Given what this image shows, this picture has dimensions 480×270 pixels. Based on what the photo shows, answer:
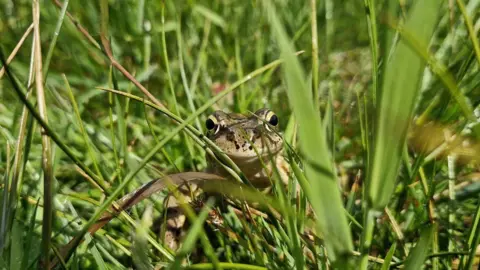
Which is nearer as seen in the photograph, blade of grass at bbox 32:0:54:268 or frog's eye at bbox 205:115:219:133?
blade of grass at bbox 32:0:54:268

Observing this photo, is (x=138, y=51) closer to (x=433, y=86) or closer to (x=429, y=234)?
(x=433, y=86)

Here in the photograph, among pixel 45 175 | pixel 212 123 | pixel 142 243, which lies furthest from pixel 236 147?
pixel 142 243

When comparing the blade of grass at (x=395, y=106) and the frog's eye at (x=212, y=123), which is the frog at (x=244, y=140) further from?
the blade of grass at (x=395, y=106)

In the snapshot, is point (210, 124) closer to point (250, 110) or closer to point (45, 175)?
point (250, 110)

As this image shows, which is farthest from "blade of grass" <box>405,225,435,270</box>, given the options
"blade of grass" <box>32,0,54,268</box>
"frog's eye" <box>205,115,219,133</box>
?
"frog's eye" <box>205,115,219,133</box>

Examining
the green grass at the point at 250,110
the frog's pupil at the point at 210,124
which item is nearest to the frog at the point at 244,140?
the frog's pupil at the point at 210,124

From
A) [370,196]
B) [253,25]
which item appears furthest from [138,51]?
[370,196]

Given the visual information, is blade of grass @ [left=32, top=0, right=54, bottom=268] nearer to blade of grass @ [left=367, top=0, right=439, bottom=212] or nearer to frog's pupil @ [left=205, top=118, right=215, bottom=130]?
blade of grass @ [left=367, top=0, right=439, bottom=212]
